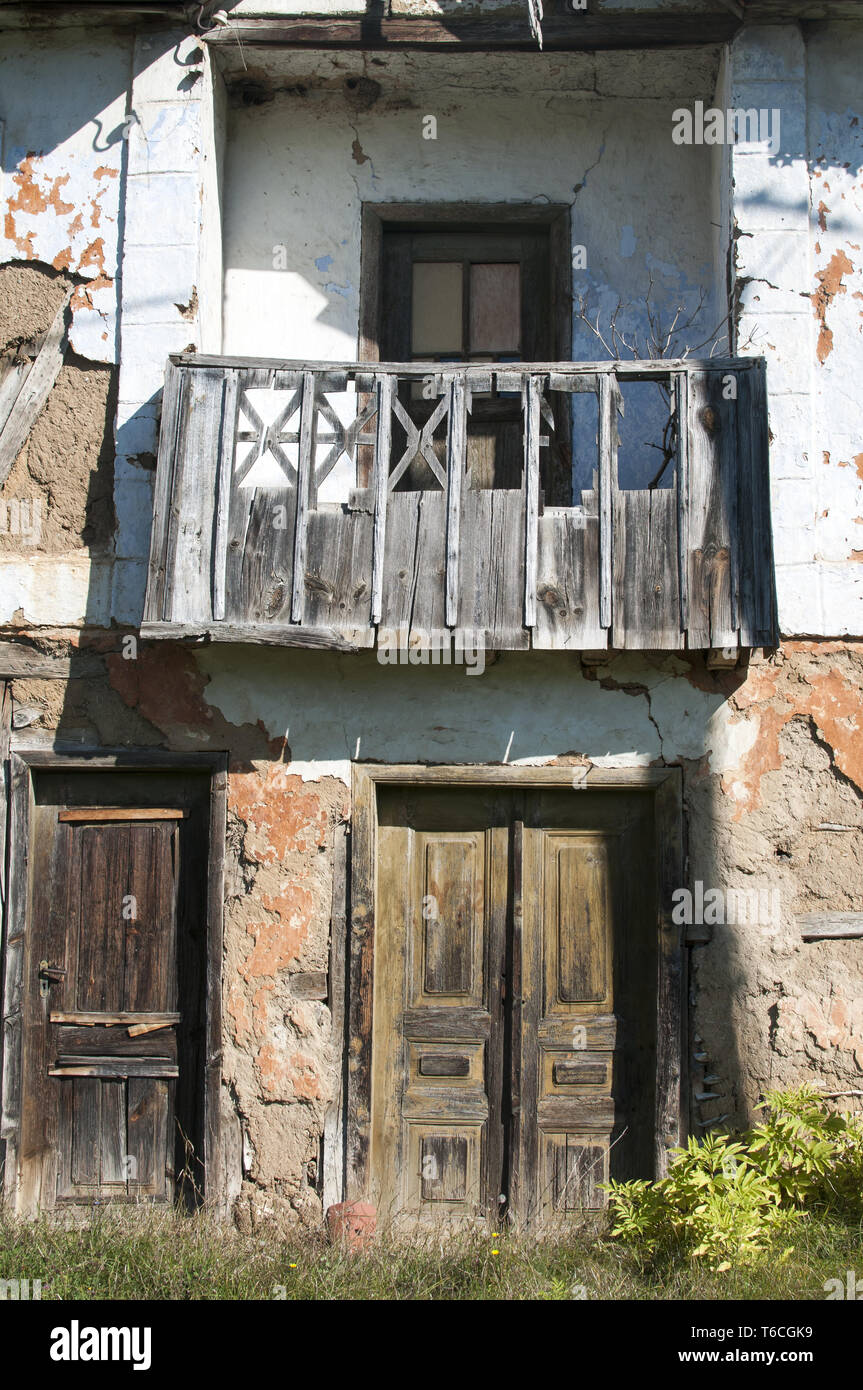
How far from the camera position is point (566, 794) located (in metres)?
5.50

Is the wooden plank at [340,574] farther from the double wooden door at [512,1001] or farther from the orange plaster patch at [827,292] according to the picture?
the orange plaster patch at [827,292]

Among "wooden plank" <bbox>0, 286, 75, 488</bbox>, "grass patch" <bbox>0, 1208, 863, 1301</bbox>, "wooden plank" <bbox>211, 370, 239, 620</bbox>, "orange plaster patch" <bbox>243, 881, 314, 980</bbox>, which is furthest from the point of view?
"wooden plank" <bbox>0, 286, 75, 488</bbox>

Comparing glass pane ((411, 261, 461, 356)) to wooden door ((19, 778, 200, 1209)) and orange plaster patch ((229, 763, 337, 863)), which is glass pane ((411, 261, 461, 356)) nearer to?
orange plaster patch ((229, 763, 337, 863))

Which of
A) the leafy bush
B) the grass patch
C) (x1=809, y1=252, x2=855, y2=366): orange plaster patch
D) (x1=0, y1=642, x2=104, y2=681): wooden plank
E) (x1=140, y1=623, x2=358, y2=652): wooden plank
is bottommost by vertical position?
the grass patch

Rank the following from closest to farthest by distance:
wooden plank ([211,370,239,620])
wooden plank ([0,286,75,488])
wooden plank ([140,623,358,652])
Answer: wooden plank ([140,623,358,652]) < wooden plank ([211,370,239,620]) < wooden plank ([0,286,75,488])

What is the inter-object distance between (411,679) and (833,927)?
91.5 inches

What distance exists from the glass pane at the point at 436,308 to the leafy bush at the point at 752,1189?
4.29 meters

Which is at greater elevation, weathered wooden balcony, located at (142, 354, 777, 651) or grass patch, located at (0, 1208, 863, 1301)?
weathered wooden balcony, located at (142, 354, 777, 651)

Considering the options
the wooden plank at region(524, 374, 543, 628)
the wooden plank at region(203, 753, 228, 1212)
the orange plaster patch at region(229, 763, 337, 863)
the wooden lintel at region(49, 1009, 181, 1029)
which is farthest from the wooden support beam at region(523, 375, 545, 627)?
the wooden lintel at region(49, 1009, 181, 1029)

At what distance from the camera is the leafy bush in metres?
4.38

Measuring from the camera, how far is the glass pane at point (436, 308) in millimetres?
6234

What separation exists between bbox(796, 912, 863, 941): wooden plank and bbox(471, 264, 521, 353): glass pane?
3.47m
